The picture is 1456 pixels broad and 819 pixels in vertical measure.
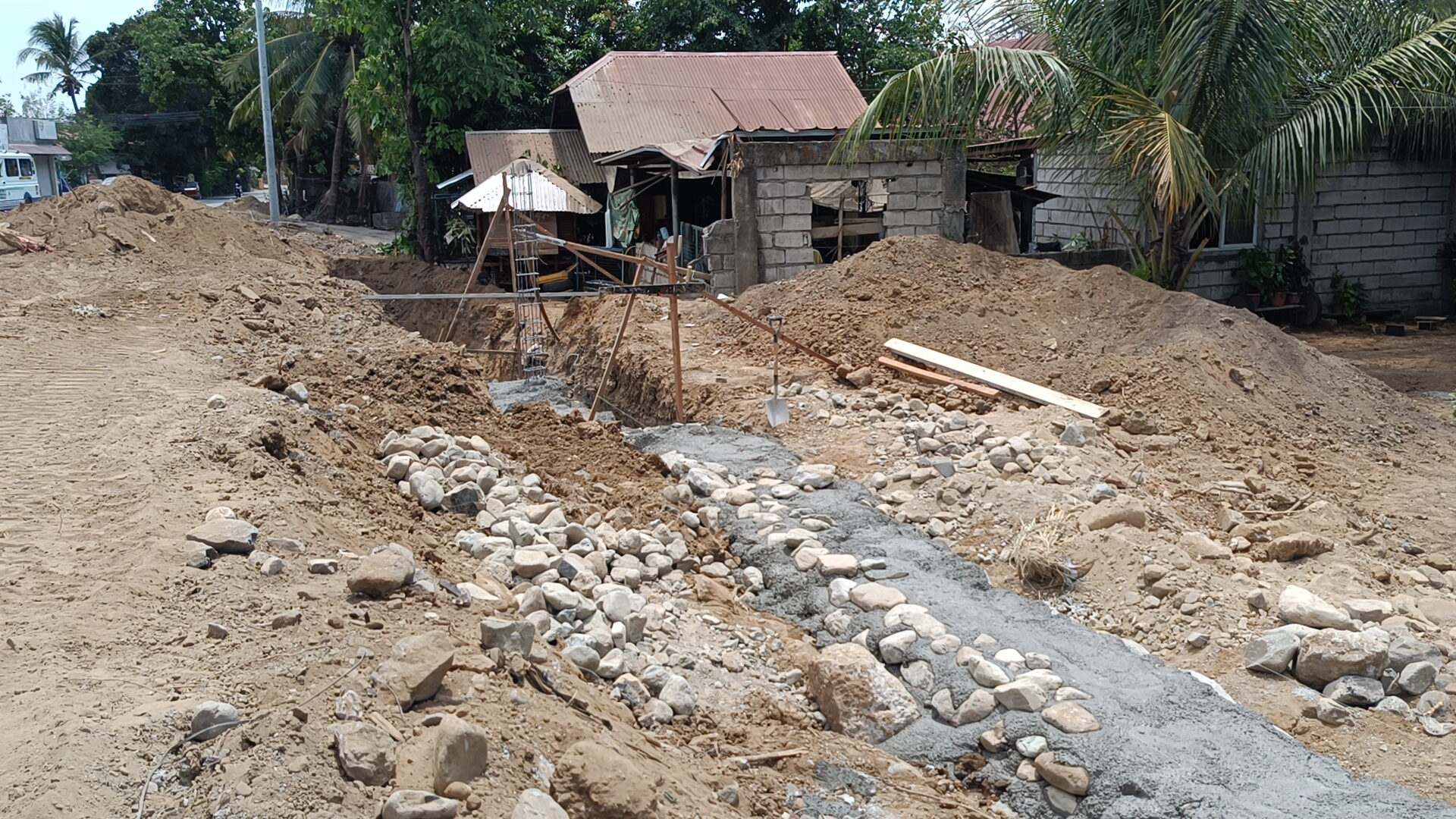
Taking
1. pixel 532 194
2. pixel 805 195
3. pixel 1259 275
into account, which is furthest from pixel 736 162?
pixel 1259 275

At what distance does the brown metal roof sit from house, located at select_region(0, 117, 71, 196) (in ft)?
93.5

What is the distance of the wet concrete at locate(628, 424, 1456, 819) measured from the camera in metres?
5.09

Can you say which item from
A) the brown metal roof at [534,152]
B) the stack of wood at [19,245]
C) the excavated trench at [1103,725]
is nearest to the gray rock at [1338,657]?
the excavated trench at [1103,725]

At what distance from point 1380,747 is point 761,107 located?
18167 mm

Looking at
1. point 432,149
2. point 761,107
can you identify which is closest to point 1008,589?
point 761,107

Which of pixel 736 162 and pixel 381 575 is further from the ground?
pixel 736 162

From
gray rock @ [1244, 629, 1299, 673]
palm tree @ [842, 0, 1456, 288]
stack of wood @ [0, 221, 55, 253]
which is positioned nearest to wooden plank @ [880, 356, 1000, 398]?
palm tree @ [842, 0, 1456, 288]

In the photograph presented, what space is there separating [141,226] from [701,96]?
9929 millimetres

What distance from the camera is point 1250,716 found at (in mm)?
5707

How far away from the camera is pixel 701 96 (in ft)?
72.2

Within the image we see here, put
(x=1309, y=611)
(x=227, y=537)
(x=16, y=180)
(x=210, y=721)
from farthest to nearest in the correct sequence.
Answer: (x=16, y=180)
(x=1309, y=611)
(x=227, y=537)
(x=210, y=721)

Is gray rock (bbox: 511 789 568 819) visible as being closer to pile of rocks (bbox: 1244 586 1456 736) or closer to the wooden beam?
pile of rocks (bbox: 1244 586 1456 736)

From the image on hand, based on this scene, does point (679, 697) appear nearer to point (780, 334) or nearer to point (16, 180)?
point (780, 334)

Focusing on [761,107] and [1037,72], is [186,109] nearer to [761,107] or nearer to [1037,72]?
[761,107]
